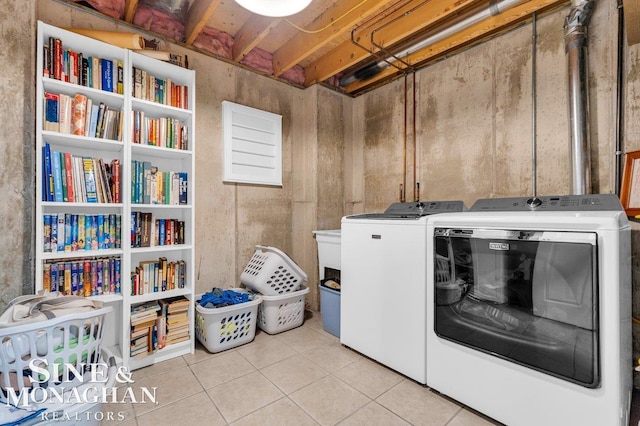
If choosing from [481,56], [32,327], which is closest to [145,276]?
[32,327]

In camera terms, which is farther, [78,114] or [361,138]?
[361,138]

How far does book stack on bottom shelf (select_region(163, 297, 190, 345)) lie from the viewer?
2.22 metres

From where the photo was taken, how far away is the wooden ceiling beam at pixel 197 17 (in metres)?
2.10

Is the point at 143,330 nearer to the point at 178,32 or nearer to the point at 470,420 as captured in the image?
the point at 470,420

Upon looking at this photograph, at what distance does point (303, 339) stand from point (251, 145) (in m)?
1.94

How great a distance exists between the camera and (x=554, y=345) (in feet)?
4.40

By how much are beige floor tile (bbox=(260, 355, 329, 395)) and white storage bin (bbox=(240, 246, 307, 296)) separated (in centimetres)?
65

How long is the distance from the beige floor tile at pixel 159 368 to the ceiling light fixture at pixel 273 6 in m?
2.37

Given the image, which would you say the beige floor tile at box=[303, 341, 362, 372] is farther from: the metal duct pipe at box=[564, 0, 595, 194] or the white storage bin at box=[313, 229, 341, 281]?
the metal duct pipe at box=[564, 0, 595, 194]

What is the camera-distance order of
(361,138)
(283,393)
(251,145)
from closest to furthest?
(283,393)
(251,145)
(361,138)

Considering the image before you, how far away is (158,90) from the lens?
2.24 metres

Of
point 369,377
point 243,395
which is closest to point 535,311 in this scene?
point 369,377

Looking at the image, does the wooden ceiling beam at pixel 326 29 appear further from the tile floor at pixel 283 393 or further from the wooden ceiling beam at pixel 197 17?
the tile floor at pixel 283 393

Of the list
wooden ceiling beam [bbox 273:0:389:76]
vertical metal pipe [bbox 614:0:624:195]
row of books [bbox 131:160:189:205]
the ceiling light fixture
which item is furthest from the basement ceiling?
row of books [bbox 131:160:189:205]
